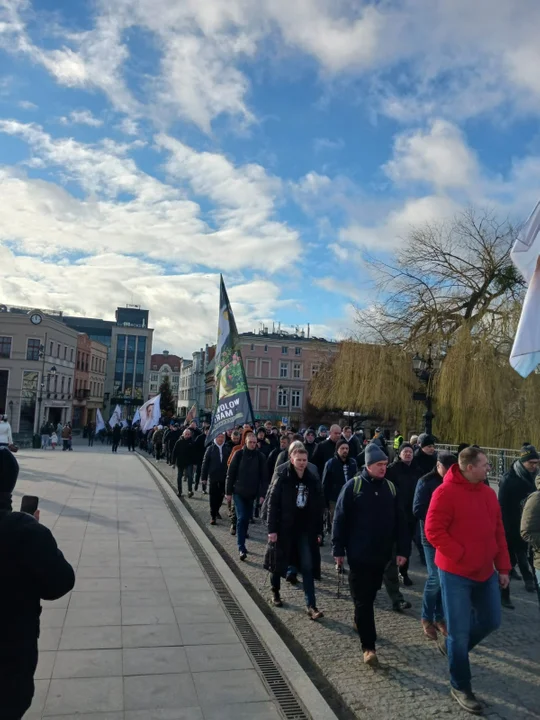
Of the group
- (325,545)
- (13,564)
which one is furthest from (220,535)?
(13,564)

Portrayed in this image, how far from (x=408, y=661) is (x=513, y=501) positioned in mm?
3135

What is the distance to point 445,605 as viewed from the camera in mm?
4355

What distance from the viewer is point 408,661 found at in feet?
16.5

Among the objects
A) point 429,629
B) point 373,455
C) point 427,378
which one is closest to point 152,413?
point 427,378

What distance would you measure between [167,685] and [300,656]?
133cm

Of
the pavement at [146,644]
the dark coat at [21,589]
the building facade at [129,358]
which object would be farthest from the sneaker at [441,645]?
the building facade at [129,358]

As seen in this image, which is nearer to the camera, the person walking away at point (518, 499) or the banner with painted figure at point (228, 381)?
the person walking away at point (518, 499)

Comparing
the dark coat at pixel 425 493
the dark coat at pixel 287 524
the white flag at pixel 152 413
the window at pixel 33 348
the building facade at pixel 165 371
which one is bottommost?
the dark coat at pixel 287 524

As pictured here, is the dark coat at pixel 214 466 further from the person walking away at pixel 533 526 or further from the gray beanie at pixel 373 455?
the person walking away at pixel 533 526

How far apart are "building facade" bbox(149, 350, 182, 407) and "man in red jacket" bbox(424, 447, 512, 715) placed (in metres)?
144

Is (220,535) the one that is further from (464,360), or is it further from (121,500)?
(464,360)

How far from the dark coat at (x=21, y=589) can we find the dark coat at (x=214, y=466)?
29.1 ft

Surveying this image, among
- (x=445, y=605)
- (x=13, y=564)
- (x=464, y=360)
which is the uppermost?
(x=464, y=360)

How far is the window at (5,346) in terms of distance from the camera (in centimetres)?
5856
